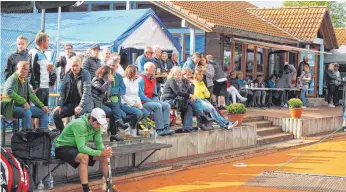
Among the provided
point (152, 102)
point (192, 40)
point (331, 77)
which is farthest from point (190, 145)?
point (331, 77)

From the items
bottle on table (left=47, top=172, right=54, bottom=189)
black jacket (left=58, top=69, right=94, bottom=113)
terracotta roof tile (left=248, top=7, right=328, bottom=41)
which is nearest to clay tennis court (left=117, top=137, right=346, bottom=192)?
bottle on table (left=47, top=172, right=54, bottom=189)

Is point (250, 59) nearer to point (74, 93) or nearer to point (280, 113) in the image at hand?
point (280, 113)

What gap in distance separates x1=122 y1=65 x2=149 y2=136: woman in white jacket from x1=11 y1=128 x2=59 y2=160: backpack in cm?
314

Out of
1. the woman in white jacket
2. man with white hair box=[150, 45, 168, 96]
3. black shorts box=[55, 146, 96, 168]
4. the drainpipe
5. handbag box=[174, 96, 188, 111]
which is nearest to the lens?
black shorts box=[55, 146, 96, 168]

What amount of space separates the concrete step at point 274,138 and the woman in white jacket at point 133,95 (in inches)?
213

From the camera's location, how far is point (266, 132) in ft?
60.1

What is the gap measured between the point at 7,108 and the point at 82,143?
1.59 meters

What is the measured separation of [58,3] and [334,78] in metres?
19.2

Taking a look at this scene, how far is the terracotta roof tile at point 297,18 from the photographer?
1120 inches

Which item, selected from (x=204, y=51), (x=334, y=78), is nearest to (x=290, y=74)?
(x=334, y=78)

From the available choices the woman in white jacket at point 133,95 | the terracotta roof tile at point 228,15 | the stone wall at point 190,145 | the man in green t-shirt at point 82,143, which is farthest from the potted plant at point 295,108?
the man in green t-shirt at point 82,143

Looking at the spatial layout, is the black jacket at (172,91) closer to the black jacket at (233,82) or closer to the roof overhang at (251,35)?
the black jacket at (233,82)

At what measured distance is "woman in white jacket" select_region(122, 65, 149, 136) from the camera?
12.1 metres

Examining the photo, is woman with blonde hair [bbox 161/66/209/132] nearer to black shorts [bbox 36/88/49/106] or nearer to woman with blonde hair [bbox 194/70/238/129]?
woman with blonde hair [bbox 194/70/238/129]
